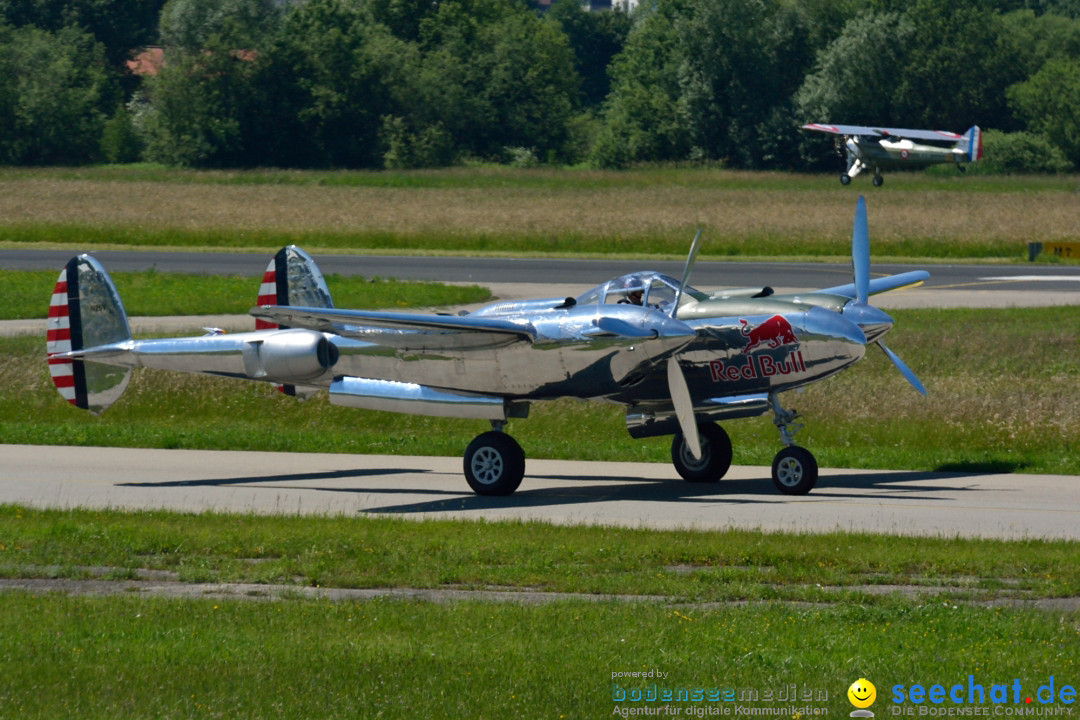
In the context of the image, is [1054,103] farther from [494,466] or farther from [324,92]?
[494,466]

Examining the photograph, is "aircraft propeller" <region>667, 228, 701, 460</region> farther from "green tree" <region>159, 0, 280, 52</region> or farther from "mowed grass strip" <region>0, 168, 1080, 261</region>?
"green tree" <region>159, 0, 280, 52</region>

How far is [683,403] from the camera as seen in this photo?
50.9ft

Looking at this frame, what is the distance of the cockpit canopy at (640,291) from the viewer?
16.1m

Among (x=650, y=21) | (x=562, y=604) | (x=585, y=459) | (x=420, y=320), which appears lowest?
(x=585, y=459)

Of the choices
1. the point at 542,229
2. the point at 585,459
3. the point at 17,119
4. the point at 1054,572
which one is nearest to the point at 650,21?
the point at 17,119

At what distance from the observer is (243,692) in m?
7.93

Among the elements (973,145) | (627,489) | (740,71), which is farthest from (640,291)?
(740,71)

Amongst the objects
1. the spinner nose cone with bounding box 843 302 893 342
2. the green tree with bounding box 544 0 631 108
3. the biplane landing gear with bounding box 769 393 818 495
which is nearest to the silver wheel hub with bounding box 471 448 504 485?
the biplane landing gear with bounding box 769 393 818 495

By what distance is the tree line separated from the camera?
9381 centimetres

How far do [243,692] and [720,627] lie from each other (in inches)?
133

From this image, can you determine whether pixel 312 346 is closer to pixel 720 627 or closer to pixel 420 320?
pixel 420 320

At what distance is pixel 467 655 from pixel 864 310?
358 inches

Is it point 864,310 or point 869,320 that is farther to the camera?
point 864,310

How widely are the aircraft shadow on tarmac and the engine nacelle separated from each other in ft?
4.61
